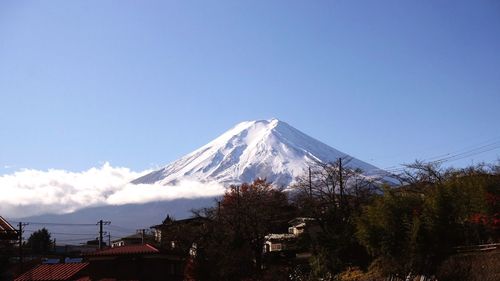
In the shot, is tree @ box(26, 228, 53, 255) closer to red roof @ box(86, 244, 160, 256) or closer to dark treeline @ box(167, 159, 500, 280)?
dark treeline @ box(167, 159, 500, 280)

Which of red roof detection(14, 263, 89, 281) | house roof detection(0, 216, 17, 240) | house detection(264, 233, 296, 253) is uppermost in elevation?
house roof detection(0, 216, 17, 240)

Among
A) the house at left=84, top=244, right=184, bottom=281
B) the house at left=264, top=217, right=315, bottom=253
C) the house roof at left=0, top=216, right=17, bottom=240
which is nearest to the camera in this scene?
the house roof at left=0, top=216, right=17, bottom=240

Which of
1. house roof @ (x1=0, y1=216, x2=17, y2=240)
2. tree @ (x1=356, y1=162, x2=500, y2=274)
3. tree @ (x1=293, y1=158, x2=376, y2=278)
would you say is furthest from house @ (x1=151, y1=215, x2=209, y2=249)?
house roof @ (x1=0, y1=216, x2=17, y2=240)

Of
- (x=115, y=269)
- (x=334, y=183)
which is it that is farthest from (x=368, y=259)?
→ (x=115, y=269)

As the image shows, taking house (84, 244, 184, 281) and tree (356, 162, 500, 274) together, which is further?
house (84, 244, 184, 281)

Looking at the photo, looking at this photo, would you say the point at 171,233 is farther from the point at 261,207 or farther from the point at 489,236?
the point at 489,236

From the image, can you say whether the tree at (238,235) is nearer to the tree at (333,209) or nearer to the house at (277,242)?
the house at (277,242)

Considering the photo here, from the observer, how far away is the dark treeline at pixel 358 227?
2297 cm

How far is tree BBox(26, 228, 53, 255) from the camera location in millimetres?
79706

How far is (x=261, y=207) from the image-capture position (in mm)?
42719

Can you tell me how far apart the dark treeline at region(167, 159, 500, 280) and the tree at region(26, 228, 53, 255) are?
41.3 metres

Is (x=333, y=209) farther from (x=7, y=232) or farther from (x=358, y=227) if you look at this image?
(x=7, y=232)

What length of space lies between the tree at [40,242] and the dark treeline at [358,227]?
136 feet

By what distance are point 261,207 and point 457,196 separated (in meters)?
20.7
